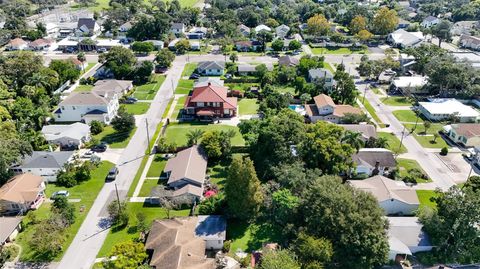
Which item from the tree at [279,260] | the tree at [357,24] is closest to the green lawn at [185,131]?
the tree at [279,260]

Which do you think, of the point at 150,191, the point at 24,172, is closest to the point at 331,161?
the point at 150,191

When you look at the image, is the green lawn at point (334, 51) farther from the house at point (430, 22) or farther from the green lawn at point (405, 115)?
the green lawn at point (405, 115)

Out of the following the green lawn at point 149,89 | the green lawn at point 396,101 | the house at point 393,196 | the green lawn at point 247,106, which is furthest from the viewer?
the green lawn at point 149,89

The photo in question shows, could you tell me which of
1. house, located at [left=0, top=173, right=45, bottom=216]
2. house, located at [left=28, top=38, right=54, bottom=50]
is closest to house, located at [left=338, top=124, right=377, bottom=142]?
house, located at [left=0, top=173, right=45, bottom=216]

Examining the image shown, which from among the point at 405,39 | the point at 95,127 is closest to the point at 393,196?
the point at 95,127

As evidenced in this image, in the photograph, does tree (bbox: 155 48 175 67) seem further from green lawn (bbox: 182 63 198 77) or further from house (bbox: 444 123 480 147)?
house (bbox: 444 123 480 147)

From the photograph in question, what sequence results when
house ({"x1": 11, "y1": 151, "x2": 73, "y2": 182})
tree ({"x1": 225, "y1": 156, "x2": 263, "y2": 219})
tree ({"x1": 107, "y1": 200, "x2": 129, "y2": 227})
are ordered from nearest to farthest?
tree ({"x1": 225, "y1": 156, "x2": 263, "y2": 219}) → tree ({"x1": 107, "y1": 200, "x2": 129, "y2": 227}) → house ({"x1": 11, "y1": 151, "x2": 73, "y2": 182})
